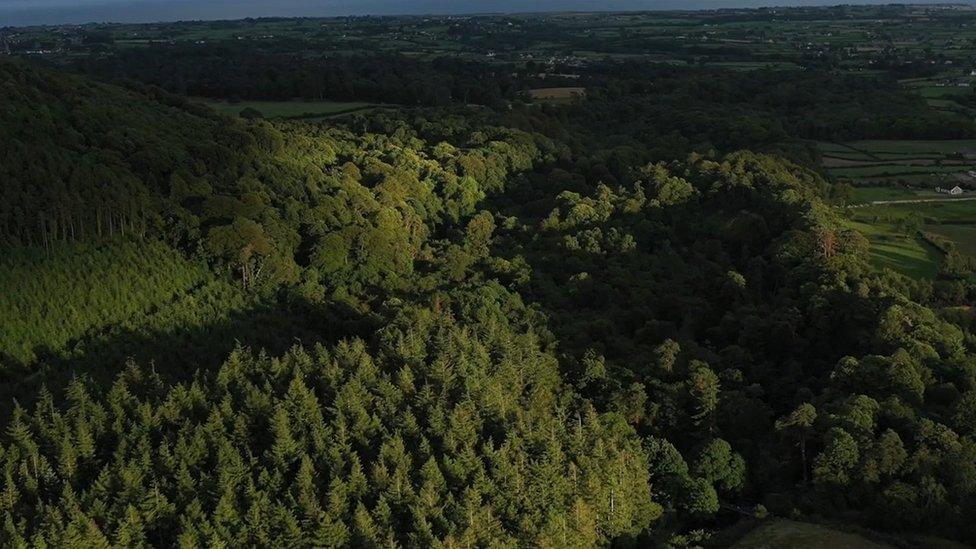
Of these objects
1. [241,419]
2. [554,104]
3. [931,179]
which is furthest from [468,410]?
[554,104]

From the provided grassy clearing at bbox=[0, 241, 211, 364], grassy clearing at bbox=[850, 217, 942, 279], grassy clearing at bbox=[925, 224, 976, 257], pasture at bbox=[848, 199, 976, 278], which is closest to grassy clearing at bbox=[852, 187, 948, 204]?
pasture at bbox=[848, 199, 976, 278]

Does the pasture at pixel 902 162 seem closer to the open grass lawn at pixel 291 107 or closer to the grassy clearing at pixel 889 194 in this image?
the grassy clearing at pixel 889 194

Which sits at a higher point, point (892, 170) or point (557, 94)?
point (557, 94)

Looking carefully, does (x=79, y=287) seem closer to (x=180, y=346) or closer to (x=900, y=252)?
(x=180, y=346)

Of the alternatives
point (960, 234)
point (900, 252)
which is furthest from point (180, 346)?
point (960, 234)

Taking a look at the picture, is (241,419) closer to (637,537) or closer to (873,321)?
(637,537)

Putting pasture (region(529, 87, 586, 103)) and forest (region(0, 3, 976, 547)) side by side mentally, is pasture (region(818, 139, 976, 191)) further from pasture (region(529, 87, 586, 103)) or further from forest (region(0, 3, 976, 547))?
pasture (region(529, 87, 586, 103))
